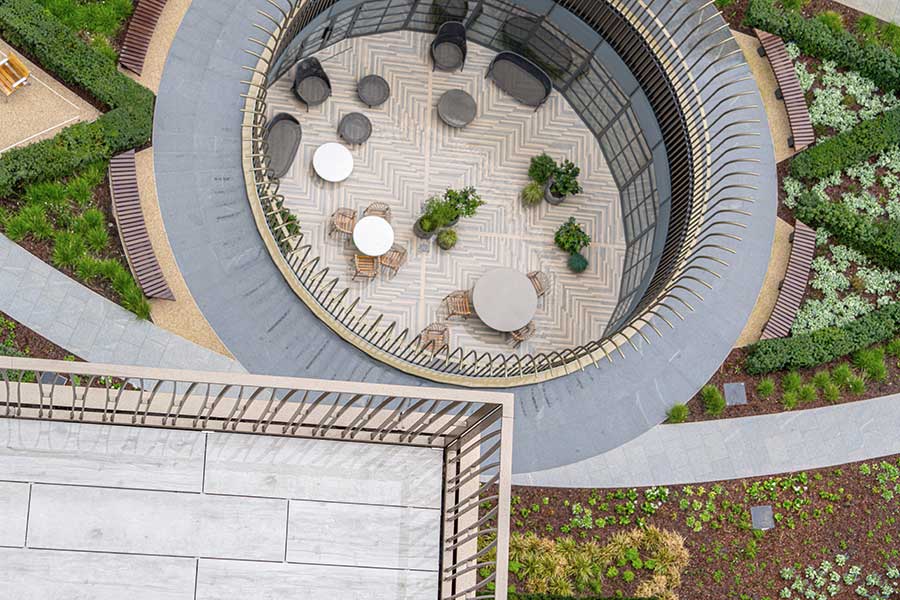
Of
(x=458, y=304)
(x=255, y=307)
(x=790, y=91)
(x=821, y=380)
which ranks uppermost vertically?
(x=790, y=91)

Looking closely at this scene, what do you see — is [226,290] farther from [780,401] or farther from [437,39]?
[780,401]

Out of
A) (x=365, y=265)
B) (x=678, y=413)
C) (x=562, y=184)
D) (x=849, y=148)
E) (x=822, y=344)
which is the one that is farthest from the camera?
(x=562, y=184)

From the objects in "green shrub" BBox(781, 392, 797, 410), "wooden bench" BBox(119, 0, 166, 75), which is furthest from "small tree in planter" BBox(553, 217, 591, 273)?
"wooden bench" BBox(119, 0, 166, 75)

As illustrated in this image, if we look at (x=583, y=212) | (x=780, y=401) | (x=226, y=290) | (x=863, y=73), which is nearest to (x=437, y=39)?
(x=583, y=212)

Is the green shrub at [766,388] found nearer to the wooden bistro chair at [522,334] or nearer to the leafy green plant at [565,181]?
the wooden bistro chair at [522,334]

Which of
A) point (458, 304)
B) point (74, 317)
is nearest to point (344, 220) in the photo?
point (458, 304)

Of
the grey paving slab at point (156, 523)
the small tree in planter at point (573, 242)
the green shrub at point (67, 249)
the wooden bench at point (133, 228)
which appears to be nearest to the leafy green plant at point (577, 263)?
the small tree in planter at point (573, 242)

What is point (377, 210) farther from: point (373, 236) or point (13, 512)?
point (13, 512)
